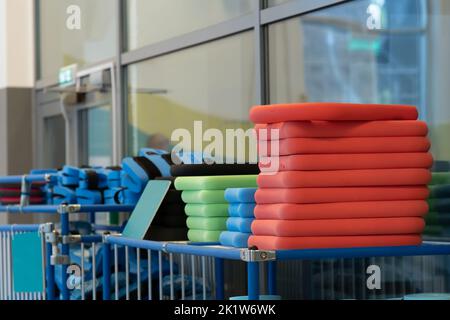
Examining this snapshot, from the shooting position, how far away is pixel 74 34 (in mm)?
7492

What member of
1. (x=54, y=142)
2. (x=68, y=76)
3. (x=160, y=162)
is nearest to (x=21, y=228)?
(x=160, y=162)

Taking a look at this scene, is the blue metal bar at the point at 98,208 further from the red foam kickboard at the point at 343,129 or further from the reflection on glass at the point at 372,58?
the red foam kickboard at the point at 343,129

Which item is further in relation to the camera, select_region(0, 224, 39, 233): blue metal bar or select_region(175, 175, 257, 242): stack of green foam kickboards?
select_region(0, 224, 39, 233): blue metal bar

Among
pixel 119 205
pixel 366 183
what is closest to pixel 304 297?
pixel 119 205

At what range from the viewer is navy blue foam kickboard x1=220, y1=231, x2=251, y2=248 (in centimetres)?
311

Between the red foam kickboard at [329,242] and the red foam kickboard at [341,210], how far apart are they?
2.4 inches

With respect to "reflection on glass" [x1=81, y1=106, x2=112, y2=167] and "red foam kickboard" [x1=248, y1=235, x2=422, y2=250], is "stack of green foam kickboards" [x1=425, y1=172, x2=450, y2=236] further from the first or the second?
"reflection on glass" [x1=81, y1=106, x2=112, y2=167]

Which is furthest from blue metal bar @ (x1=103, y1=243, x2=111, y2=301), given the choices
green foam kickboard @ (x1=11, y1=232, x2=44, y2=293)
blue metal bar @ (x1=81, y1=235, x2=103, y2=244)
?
green foam kickboard @ (x1=11, y1=232, x2=44, y2=293)

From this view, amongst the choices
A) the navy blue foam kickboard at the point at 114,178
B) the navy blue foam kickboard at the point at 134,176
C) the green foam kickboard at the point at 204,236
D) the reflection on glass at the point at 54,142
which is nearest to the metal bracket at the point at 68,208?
the navy blue foam kickboard at the point at 134,176

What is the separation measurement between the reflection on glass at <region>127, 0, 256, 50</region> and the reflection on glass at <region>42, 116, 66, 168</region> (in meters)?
1.66

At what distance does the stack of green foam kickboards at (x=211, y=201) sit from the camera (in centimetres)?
343

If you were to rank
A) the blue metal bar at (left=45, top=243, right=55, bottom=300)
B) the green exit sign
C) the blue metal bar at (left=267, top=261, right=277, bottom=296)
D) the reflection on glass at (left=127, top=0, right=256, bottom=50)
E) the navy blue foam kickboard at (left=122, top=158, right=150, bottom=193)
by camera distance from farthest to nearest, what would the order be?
the green exit sign
the reflection on glass at (left=127, top=0, right=256, bottom=50)
the blue metal bar at (left=45, top=243, right=55, bottom=300)
the navy blue foam kickboard at (left=122, top=158, right=150, bottom=193)
the blue metal bar at (left=267, top=261, right=277, bottom=296)

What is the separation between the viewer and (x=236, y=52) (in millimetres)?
5219

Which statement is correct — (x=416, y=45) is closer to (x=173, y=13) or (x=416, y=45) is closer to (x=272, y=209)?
(x=272, y=209)
